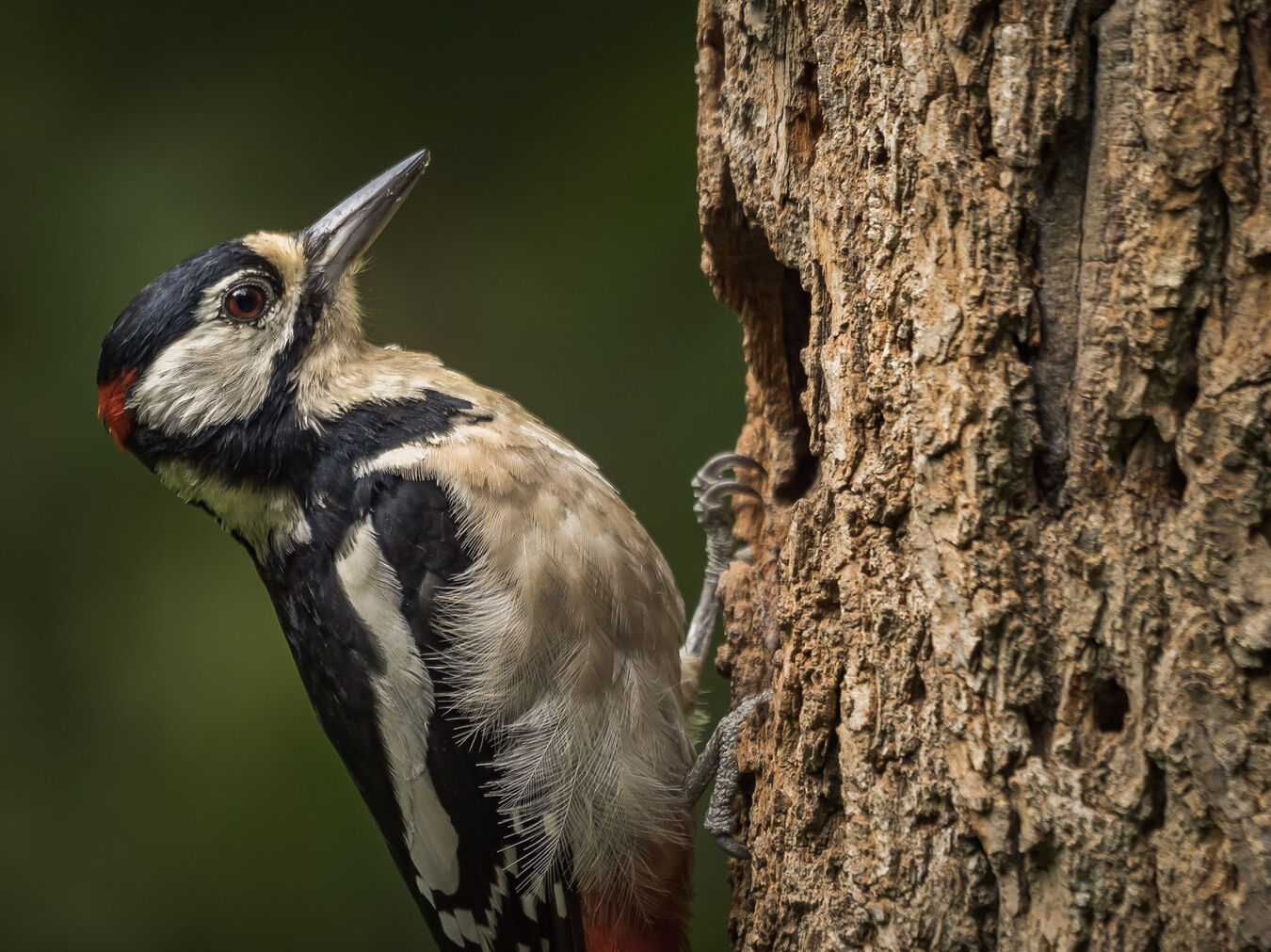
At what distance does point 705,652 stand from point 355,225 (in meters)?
1.02

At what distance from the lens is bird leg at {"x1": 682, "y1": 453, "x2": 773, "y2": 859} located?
169 cm

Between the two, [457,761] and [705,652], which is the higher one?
[705,652]

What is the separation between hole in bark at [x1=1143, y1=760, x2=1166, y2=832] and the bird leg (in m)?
0.67

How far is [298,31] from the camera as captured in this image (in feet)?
10.8

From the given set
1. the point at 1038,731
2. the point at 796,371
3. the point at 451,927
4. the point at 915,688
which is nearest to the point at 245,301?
the point at 796,371

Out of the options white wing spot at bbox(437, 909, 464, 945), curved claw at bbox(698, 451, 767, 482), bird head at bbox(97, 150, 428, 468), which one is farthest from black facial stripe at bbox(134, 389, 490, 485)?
white wing spot at bbox(437, 909, 464, 945)

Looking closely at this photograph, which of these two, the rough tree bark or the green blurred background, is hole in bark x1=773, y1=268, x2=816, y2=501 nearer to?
the rough tree bark

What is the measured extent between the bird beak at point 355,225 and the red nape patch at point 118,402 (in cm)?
37

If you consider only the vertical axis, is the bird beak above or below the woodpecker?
above

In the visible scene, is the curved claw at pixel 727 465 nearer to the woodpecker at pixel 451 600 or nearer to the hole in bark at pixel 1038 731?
the woodpecker at pixel 451 600

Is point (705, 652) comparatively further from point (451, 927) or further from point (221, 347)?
point (221, 347)

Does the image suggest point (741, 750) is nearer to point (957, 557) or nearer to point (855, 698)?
point (855, 698)

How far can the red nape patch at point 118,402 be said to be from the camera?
1977 mm

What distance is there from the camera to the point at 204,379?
1.98m
